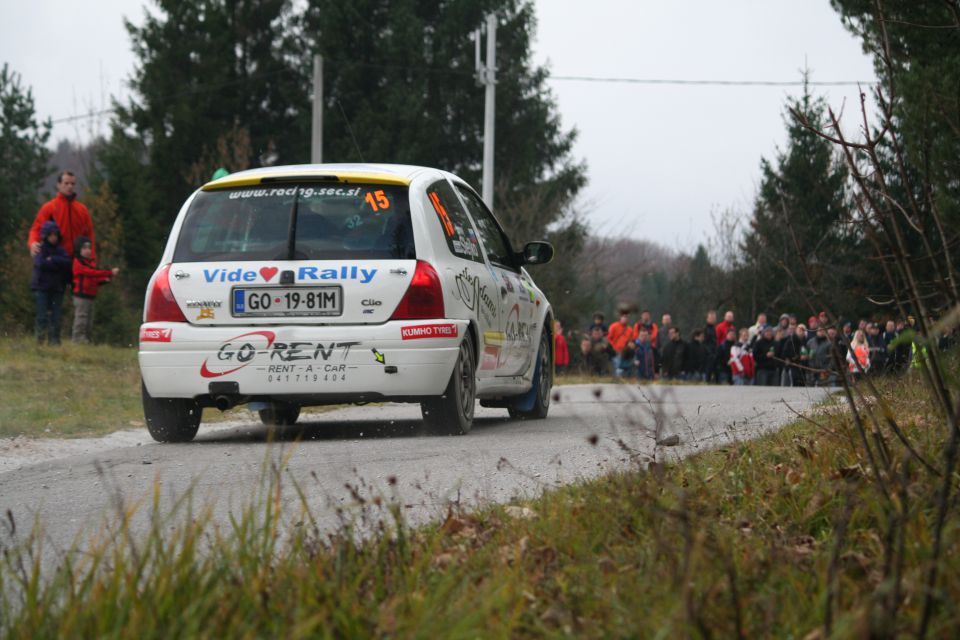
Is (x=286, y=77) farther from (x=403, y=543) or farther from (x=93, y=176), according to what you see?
(x=403, y=543)

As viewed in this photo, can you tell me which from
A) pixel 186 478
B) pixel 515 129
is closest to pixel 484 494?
pixel 186 478

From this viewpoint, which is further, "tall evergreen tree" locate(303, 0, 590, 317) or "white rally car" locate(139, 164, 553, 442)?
"tall evergreen tree" locate(303, 0, 590, 317)

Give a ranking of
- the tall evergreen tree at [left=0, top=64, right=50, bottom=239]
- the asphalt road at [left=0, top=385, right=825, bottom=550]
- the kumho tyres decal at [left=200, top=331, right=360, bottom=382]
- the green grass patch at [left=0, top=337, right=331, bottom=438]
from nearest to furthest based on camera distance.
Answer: the asphalt road at [left=0, top=385, right=825, bottom=550] → the kumho tyres decal at [left=200, top=331, right=360, bottom=382] → the green grass patch at [left=0, top=337, right=331, bottom=438] → the tall evergreen tree at [left=0, top=64, right=50, bottom=239]

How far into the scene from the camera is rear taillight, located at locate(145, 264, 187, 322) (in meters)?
8.12

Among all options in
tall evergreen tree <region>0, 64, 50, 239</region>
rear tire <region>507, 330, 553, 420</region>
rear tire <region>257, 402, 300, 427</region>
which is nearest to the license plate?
rear tire <region>257, 402, 300, 427</region>

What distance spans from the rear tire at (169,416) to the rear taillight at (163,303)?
A: 488 millimetres

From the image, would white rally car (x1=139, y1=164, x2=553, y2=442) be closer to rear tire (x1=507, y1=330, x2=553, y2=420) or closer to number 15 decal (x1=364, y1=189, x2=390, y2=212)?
number 15 decal (x1=364, y1=189, x2=390, y2=212)

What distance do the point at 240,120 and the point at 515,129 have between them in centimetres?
925

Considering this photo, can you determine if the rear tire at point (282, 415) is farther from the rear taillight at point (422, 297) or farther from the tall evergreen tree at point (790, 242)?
the tall evergreen tree at point (790, 242)

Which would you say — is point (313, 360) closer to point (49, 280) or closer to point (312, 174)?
point (312, 174)

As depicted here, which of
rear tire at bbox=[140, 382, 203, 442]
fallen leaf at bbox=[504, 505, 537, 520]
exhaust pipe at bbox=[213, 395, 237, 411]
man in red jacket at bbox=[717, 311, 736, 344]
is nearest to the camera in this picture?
fallen leaf at bbox=[504, 505, 537, 520]

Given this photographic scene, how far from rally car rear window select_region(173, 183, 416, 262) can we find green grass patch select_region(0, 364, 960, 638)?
3.88m

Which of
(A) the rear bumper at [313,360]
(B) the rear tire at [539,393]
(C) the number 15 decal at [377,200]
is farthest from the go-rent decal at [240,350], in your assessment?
(B) the rear tire at [539,393]

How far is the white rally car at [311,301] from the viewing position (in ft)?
26.1
